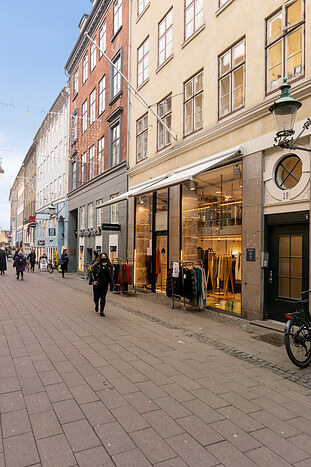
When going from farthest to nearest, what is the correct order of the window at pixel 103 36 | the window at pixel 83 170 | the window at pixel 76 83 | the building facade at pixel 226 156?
1. the window at pixel 76 83
2. the window at pixel 83 170
3. the window at pixel 103 36
4. the building facade at pixel 226 156

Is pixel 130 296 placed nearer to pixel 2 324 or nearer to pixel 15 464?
pixel 2 324

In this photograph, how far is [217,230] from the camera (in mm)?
11359

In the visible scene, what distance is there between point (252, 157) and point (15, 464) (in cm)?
825

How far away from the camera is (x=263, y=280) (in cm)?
862

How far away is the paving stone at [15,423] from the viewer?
3.41m

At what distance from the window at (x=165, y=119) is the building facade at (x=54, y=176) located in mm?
15329

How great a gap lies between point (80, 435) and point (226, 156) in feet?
25.3

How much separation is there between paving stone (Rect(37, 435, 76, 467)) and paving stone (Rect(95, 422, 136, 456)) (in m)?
0.34

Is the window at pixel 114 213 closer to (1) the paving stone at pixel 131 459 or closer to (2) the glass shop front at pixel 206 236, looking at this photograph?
(2) the glass shop front at pixel 206 236

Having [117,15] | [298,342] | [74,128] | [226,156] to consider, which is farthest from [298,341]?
[74,128]

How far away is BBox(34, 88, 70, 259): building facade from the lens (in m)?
31.2

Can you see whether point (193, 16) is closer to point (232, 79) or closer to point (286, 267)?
point (232, 79)

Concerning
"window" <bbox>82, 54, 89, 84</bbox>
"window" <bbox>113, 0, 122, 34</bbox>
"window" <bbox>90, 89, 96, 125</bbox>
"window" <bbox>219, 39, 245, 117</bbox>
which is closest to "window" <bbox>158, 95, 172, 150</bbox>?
"window" <bbox>219, 39, 245, 117</bbox>

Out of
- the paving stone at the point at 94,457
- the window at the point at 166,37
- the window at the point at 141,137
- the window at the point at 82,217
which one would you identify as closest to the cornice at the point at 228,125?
the window at the point at 141,137
